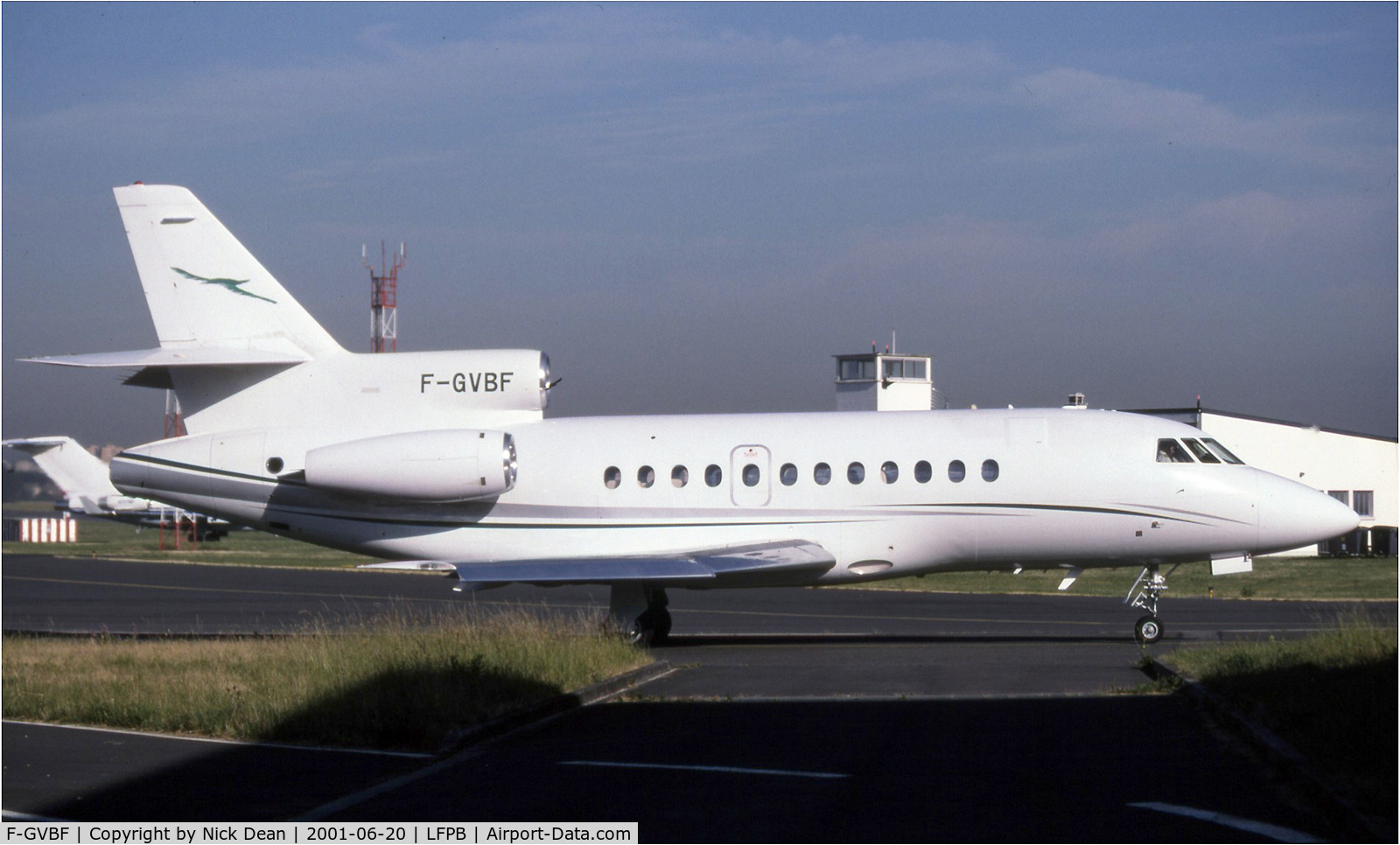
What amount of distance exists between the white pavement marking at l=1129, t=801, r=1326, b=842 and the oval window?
479 inches

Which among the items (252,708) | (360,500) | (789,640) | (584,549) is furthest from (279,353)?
(252,708)

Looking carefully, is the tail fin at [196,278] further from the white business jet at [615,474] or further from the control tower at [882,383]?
the control tower at [882,383]

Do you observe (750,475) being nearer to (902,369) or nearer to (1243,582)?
(1243,582)

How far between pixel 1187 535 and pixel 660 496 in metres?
7.33

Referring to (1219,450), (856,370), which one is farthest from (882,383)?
(1219,450)

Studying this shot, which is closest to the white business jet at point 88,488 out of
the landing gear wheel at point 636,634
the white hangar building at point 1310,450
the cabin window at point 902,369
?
the cabin window at point 902,369

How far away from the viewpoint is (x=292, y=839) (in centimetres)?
805

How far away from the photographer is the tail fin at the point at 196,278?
21.7 meters

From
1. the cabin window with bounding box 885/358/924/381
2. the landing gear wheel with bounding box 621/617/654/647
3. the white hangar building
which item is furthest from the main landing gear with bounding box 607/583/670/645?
Answer: the cabin window with bounding box 885/358/924/381

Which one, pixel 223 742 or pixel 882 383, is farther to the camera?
pixel 882 383

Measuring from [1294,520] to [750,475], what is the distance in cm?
744

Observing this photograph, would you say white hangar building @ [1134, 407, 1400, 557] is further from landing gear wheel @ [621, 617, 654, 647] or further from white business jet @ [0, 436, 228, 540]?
white business jet @ [0, 436, 228, 540]

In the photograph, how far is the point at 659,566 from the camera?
1905 centimetres

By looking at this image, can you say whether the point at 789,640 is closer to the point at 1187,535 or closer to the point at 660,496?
the point at 660,496
